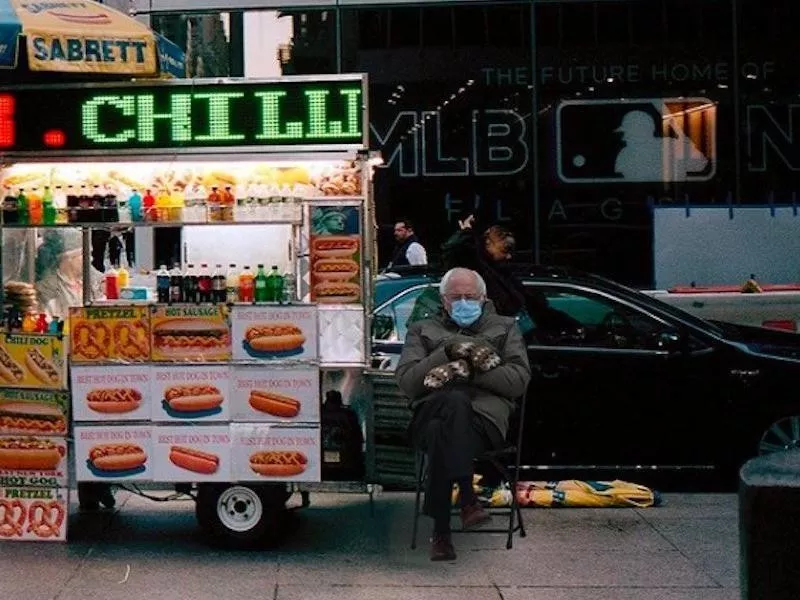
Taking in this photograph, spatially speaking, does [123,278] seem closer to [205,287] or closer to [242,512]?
[205,287]

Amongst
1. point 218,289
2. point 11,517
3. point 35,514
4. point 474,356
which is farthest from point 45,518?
point 474,356

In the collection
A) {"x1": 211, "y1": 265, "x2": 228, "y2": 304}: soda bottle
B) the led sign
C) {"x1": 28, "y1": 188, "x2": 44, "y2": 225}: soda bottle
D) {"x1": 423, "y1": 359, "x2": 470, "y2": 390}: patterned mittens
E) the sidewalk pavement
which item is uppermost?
the led sign

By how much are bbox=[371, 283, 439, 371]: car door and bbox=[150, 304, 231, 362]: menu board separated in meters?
1.96

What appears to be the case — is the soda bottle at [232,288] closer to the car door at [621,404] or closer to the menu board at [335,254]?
the menu board at [335,254]

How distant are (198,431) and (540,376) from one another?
2.53 meters

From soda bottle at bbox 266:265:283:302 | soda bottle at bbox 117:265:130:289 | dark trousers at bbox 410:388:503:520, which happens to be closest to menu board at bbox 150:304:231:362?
soda bottle at bbox 266:265:283:302

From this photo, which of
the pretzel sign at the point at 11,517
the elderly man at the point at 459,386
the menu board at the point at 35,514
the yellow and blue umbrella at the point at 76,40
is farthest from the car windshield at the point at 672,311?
the pretzel sign at the point at 11,517

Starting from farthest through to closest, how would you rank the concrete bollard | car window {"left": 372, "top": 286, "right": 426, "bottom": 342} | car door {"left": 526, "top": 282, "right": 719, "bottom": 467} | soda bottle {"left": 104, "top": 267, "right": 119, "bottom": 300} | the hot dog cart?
car window {"left": 372, "top": 286, "right": 426, "bottom": 342}
car door {"left": 526, "top": 282, "right": 719, "bottom": 467}
soda bottle {"left": 104, "top": 267, "right": 119, "bottom": 300}
the hot dog cart
the concrete bollard

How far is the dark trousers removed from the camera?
760 centimetres

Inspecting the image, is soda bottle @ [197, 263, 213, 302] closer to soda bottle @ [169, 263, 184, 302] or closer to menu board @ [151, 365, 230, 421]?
soda bottle @ [169, 263, 184, 302]

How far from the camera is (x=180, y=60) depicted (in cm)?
893

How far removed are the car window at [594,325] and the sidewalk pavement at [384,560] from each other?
3.66ft

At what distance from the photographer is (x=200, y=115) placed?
25.9 ft

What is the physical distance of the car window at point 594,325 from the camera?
380 inches
